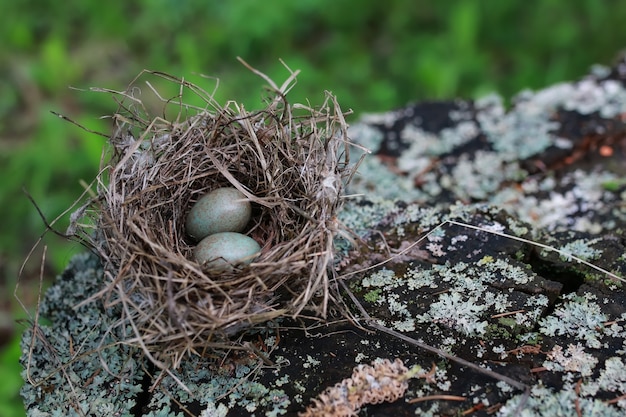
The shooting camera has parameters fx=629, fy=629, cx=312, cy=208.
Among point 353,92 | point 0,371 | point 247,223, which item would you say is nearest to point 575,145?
point 247,223

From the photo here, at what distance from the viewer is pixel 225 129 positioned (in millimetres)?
2205

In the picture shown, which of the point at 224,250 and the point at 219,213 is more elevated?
the point at 219,213

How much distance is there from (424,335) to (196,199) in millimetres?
965

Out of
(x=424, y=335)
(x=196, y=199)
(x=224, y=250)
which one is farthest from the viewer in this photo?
(x=196, y=199)

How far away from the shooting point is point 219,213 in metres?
2.10

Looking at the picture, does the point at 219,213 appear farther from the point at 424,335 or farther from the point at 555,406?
the point at 555,406

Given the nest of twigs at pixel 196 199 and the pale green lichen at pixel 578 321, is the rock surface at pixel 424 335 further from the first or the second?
the nest of twigs at pixel 196 199

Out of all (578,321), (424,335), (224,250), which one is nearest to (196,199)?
(224,250)

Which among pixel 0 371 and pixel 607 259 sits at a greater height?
pixel 0 371

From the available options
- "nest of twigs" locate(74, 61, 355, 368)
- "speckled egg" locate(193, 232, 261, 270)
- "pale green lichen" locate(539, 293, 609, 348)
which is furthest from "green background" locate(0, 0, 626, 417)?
"pale green lichen" locate(539, 293, 609, 348)

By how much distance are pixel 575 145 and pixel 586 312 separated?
1.24m

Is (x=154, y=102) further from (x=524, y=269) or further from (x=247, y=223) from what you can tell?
(x=524, y=269)

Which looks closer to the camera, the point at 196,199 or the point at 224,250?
the point at 224,250

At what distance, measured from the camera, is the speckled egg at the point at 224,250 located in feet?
6.19
